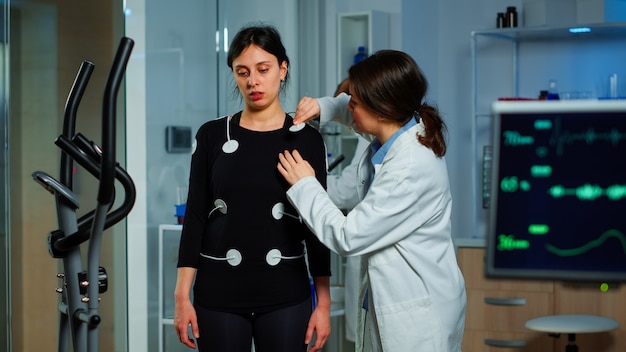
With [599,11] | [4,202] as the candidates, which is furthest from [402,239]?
[599,11]

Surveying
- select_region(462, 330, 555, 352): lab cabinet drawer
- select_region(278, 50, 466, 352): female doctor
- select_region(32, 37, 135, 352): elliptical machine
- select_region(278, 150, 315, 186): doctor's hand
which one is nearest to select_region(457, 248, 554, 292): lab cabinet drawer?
select_region(462, 330, 555, 352): lab cabinet drawer

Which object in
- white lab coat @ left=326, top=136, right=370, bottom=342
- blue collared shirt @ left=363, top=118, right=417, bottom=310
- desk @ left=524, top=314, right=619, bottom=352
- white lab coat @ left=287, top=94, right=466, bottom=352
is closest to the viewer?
white lab coat @ left=287, top=94, right=466, bottom=352

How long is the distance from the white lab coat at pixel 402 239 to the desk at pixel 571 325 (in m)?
2.01

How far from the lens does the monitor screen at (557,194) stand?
1162 millimetres

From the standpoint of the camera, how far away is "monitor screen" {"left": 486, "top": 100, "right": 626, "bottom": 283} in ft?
3.81

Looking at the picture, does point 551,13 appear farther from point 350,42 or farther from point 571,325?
point 571,325

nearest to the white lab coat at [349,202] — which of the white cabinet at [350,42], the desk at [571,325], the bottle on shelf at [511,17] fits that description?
the white cabinet at [350,42]

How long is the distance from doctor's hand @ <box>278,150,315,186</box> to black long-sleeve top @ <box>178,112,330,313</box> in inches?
1.2

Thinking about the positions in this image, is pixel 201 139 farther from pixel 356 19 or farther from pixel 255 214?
pixel 356 19

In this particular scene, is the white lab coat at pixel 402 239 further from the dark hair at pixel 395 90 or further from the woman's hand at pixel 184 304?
the woman's hand at pixel 184 304

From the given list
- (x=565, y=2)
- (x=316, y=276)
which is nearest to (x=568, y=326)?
(x=565, y=2)

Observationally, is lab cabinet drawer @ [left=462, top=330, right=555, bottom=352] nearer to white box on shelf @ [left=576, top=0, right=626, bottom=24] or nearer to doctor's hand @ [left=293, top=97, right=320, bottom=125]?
white box on shelf @ [left=576, top=0, right=626, bottom=24]

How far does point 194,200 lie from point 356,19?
296 cm

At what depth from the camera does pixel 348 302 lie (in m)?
3.89
